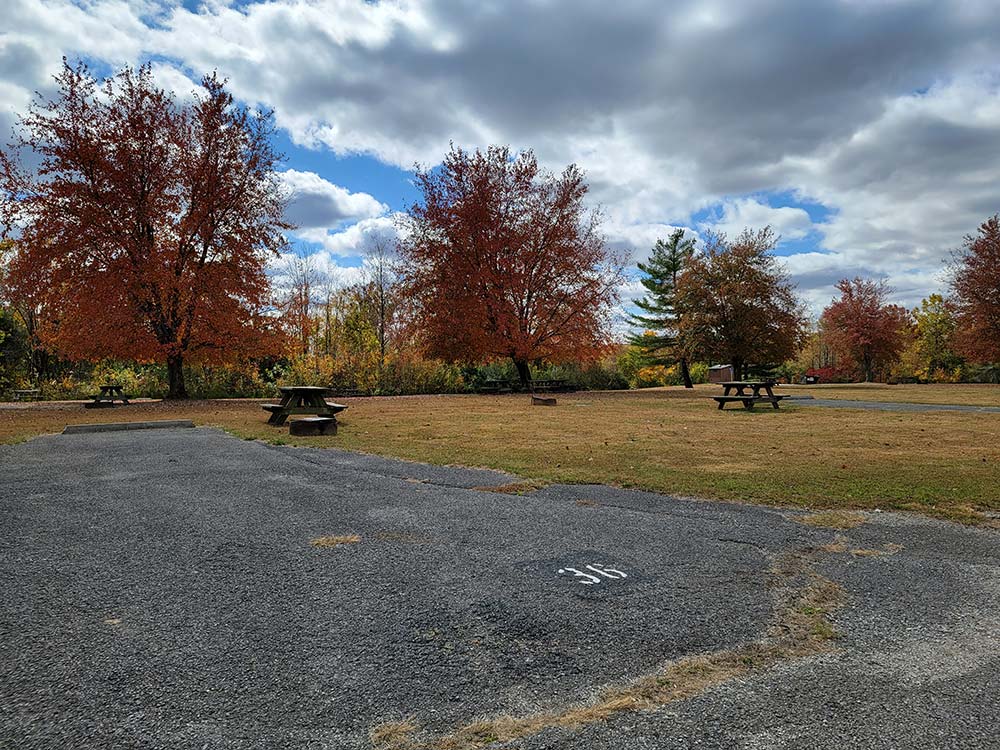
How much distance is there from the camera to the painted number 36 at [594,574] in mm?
3332

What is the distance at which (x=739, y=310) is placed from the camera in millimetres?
29406

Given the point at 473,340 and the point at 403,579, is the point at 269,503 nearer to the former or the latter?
the point at 403,579

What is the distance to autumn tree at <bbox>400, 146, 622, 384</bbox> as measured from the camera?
2400 cm

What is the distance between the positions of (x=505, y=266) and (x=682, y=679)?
22.7 metres

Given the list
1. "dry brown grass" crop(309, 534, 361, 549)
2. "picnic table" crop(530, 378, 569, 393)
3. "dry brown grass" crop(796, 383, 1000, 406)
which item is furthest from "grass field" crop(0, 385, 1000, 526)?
"picnic table" crop(530, 378, 569, 393)

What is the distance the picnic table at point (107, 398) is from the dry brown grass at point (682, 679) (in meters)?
17.6

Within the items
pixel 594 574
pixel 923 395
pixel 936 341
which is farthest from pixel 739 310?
pixel 594 574

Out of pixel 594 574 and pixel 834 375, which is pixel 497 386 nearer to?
pixel 594 574

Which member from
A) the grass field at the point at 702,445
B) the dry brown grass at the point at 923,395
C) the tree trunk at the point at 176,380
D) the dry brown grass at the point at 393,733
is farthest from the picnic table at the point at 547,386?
the dry brown grass at the point at 393,733

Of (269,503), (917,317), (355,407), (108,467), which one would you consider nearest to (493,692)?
(269,503)

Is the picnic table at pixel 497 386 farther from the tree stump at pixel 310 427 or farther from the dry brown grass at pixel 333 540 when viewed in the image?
the dry brown grass at pixel 333 540

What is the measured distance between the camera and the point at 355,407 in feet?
54.7

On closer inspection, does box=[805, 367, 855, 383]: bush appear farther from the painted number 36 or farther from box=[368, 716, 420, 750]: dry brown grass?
box=[368, 716, 420, 750]: dry brown grass

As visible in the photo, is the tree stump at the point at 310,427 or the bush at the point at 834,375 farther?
the bush at the point at 834,375
